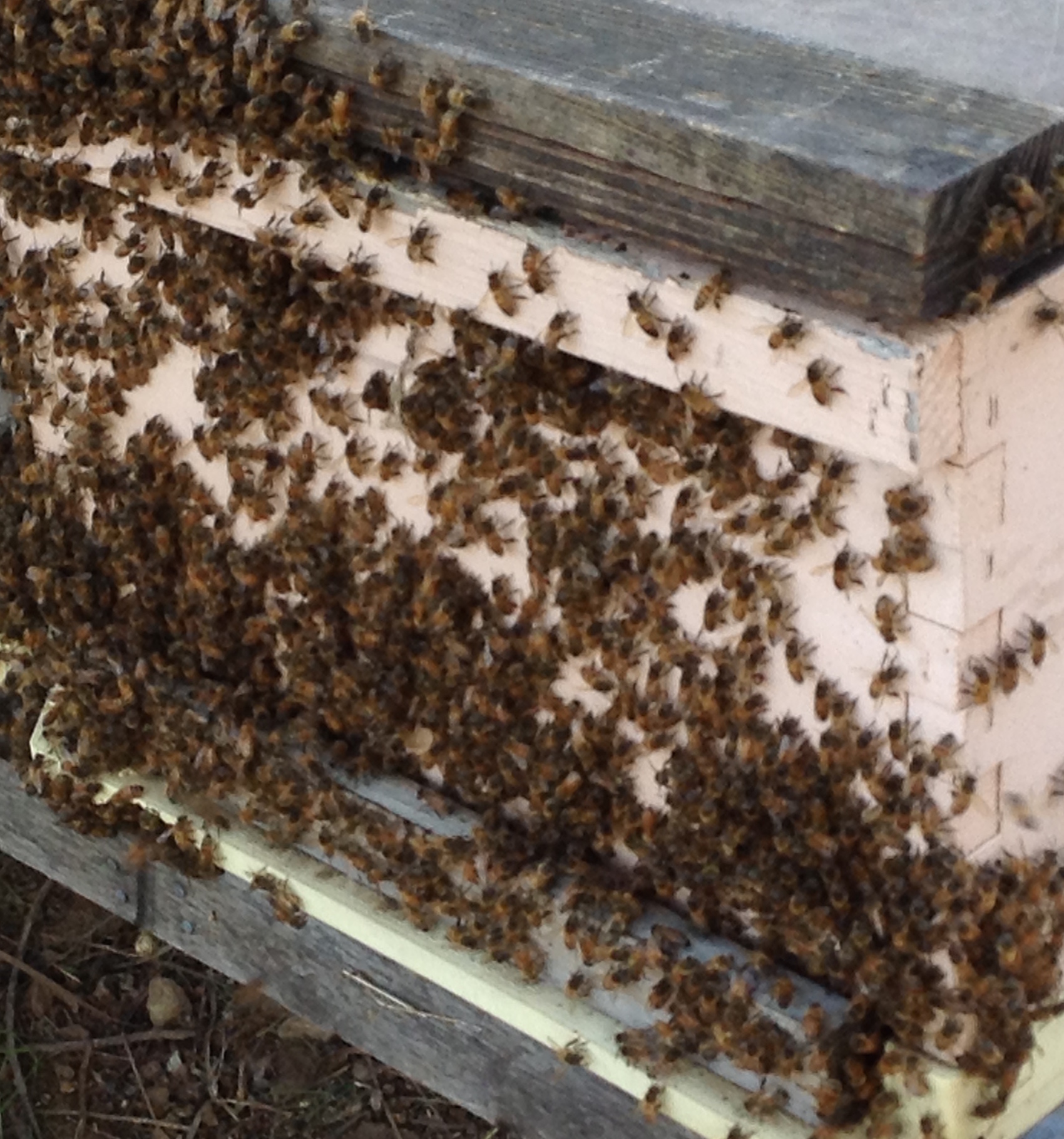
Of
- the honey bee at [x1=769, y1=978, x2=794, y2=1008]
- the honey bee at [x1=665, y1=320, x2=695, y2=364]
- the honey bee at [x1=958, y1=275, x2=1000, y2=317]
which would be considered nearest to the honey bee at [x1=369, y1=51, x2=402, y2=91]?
the honey bee at [x1=665, y1=320, x2=695, y2=364]

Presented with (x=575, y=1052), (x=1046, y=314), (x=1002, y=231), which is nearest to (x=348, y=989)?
(x=575, y=1052)

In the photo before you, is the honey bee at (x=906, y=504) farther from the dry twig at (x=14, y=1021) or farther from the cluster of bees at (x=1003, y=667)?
the dry twig at (x=14, y=1021)

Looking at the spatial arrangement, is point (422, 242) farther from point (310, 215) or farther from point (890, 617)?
point (890, 617)

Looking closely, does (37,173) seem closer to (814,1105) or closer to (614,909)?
(614,909)

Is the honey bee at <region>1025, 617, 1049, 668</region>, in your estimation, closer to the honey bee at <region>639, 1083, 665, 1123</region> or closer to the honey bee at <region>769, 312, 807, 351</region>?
the honey bee at <region>769, 312, 807, 351</region>

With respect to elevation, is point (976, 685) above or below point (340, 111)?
below
